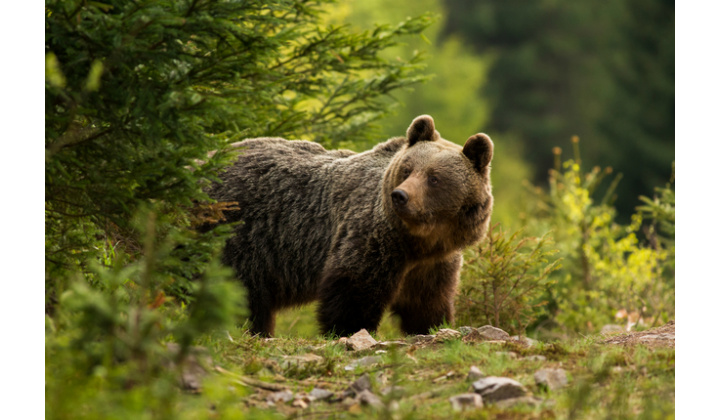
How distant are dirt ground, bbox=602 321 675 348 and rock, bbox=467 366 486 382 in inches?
50.2

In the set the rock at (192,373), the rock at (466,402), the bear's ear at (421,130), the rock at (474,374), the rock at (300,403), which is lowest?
the rock at (300,403)

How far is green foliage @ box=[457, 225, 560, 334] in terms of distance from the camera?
6.80 meters

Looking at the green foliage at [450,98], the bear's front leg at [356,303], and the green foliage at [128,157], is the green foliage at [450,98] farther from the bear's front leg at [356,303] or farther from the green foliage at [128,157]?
the green foliage at [128,157]

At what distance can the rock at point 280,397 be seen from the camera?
364 cm

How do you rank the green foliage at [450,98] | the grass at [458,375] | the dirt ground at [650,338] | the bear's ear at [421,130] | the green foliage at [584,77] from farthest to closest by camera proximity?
the green foliage at [584,77], the green foliage at [450,98], the bear's ear at [421,130], the dirt ground at [650,338], the grass at [458,375]

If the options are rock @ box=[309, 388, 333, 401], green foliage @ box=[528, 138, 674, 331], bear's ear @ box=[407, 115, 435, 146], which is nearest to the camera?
rock @ box=[309, 388, 333, 401]

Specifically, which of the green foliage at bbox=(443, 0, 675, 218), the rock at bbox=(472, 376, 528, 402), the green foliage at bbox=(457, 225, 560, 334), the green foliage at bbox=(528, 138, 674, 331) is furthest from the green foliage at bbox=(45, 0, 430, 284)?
the green foliage at bbox=(443, 0, 675, 218)

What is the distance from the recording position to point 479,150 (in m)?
5.71

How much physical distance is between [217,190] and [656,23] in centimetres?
2624

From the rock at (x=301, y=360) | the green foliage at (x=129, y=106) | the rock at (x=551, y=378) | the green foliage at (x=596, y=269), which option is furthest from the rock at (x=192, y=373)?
the green foliage at (x=596, y=269)

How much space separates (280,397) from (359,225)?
241 centimetres

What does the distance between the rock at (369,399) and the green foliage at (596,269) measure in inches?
211

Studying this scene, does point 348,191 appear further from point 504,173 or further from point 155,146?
point 504,173

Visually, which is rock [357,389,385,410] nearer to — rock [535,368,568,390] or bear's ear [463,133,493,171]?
rock [535,368,568,390]
